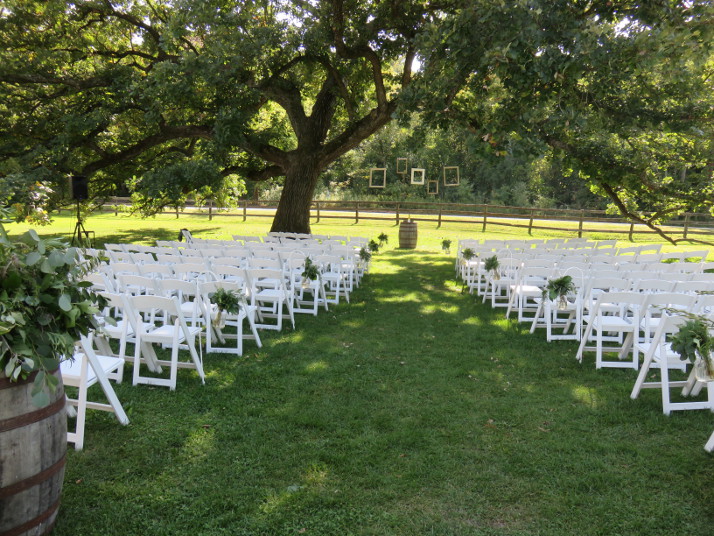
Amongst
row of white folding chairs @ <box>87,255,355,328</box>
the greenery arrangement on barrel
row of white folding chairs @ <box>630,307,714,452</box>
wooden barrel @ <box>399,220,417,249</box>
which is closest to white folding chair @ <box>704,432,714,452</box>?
row of white folding chairs @ <box>630,307,714,452</box>

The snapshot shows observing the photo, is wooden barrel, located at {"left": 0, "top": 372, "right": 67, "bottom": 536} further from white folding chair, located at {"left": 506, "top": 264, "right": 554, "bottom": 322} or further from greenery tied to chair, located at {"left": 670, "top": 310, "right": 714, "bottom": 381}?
white folding chair, located at {"left": 506, "top": 264, "right": 554, "bottom": 322}

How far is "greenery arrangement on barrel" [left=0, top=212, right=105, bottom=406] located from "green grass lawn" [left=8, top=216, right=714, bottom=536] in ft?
3.69

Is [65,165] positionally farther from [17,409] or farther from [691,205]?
[691,205]

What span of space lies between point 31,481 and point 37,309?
2.77 ft

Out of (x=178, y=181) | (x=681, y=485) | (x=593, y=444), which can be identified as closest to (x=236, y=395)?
(x=593, y=444)

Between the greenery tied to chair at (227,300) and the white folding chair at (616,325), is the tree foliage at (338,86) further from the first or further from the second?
the greenery tied to chair at (227,300)

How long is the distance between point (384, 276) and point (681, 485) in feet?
28.5

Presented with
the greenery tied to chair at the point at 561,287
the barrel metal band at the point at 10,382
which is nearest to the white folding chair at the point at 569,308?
the greenery tied to chair at the point at 561,287

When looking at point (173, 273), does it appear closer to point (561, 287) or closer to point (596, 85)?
point (561, 287)

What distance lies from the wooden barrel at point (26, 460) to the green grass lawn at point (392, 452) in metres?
0.38

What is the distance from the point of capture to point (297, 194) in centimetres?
1404

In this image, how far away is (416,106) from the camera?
31.9ft

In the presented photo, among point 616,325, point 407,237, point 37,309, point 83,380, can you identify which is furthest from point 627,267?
point 407,237

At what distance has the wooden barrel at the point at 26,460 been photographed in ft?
7.68
